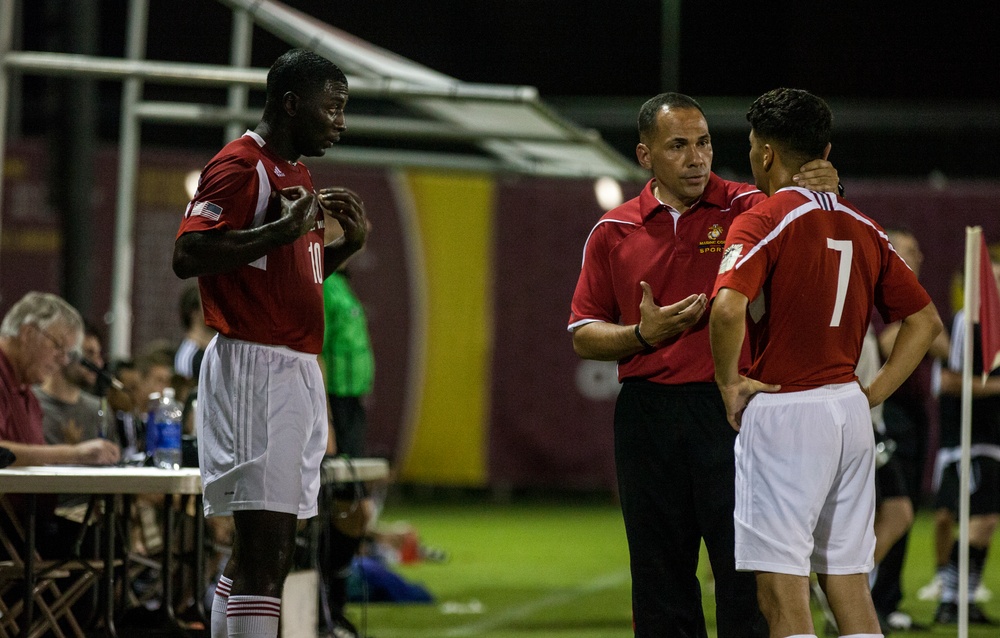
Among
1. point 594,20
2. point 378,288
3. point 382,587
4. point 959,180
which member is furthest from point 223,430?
point 594,20

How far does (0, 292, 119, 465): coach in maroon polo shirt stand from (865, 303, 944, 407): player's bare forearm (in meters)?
3.79

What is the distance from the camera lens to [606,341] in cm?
515

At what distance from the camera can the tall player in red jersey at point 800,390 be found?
4582 millimetres

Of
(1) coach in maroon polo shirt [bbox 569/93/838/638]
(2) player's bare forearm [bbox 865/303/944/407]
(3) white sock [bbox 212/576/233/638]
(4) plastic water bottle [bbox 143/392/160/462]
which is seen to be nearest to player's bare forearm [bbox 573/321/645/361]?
(1) coach in maroon polo shirt [bbox 569/93/838/638]

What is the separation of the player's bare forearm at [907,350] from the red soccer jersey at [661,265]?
612mm

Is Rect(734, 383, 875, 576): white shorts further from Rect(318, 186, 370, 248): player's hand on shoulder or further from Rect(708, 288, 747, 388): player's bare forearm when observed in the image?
Rect(318, 186, 370, 248): player's hand on shoulder

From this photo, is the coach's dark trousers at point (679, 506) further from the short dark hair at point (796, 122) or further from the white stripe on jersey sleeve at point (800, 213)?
the short dark hair at point (796, 122)

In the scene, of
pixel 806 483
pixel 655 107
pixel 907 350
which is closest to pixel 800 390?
pixel 806 483

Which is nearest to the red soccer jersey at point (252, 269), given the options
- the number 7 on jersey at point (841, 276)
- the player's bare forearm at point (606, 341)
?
the player's bare forearm at point (606, 341)

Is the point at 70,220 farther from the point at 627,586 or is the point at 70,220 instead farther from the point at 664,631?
the point at 664,631

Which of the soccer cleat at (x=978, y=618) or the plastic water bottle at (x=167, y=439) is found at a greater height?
the plastic water bottle at (x=167, y=439)

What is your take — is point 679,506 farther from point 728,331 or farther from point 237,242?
point 237,242

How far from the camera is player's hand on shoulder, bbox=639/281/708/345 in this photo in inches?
193

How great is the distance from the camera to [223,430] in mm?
4660
